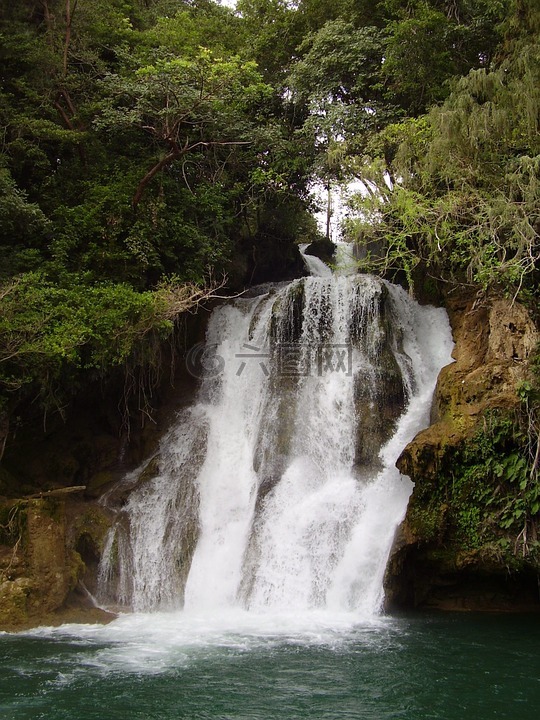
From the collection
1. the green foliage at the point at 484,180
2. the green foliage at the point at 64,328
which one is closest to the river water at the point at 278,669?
the green foliage at the point at 64,328

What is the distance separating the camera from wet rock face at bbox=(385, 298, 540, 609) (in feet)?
35.3

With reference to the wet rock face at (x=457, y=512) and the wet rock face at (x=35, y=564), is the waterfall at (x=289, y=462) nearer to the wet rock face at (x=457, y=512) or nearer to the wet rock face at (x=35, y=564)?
the wet rock face at (x=457, y=512)

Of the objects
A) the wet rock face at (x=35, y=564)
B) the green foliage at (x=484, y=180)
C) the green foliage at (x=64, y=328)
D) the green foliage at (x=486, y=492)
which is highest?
the green foliage at (x=484, y=180)

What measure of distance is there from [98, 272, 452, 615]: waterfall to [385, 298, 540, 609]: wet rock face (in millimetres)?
614

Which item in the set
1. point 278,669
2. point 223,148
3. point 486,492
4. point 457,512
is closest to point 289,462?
point 457,512

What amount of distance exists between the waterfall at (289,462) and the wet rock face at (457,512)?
0.61 m

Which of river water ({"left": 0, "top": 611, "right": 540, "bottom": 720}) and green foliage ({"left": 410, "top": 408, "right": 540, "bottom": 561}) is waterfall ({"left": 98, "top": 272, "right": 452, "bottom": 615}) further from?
river water ({"left": 0, "top": 611, "right": 540, "bottom": 720})

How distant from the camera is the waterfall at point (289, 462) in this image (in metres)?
11.3

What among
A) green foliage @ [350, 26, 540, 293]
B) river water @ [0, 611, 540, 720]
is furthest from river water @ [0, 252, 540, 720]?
green foliage @ [350, 26, 540, 293]

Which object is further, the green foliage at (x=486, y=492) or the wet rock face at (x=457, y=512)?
the wet rock face at (x=457, y=512)

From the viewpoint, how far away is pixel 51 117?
606 inches

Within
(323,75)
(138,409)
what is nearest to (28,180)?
(138,409)

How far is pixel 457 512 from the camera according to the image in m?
10.9

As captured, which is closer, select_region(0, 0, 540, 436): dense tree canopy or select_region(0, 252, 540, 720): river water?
select_region(0, 252, 540, 720): river water
